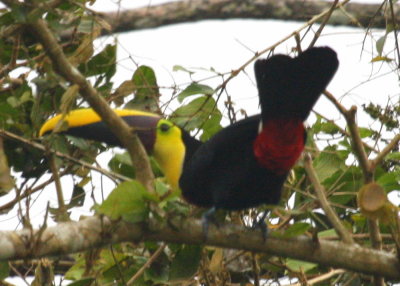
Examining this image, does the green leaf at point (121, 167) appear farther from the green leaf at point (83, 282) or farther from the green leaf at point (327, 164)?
the green leaf at point (327, 164)

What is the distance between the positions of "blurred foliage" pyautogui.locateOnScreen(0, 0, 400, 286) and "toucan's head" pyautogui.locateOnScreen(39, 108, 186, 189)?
63mm

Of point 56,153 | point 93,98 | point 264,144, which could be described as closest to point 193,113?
point 264,144

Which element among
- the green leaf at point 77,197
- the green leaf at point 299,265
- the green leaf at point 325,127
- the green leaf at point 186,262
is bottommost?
the green leaf at point 299,265

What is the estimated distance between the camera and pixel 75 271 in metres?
3.32

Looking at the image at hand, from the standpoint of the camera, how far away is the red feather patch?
2.93 m

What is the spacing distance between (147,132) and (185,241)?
2.38 feet

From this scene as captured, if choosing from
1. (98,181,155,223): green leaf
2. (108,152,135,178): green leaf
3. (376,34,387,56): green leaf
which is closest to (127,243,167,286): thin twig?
(108,152,135,178): green leaf

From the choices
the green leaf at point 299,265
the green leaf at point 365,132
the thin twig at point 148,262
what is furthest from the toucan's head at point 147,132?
the green leaf at point 365,132

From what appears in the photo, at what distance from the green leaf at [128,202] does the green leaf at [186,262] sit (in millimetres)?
524

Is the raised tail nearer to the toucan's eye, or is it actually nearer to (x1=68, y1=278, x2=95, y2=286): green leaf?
the toucan's eye

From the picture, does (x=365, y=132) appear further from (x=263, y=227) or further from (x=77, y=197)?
A: (x=77, y=197)

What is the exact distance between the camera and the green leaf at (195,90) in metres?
2.97

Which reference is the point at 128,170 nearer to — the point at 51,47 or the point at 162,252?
the point at 162,252

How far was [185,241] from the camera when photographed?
8.51 feet
